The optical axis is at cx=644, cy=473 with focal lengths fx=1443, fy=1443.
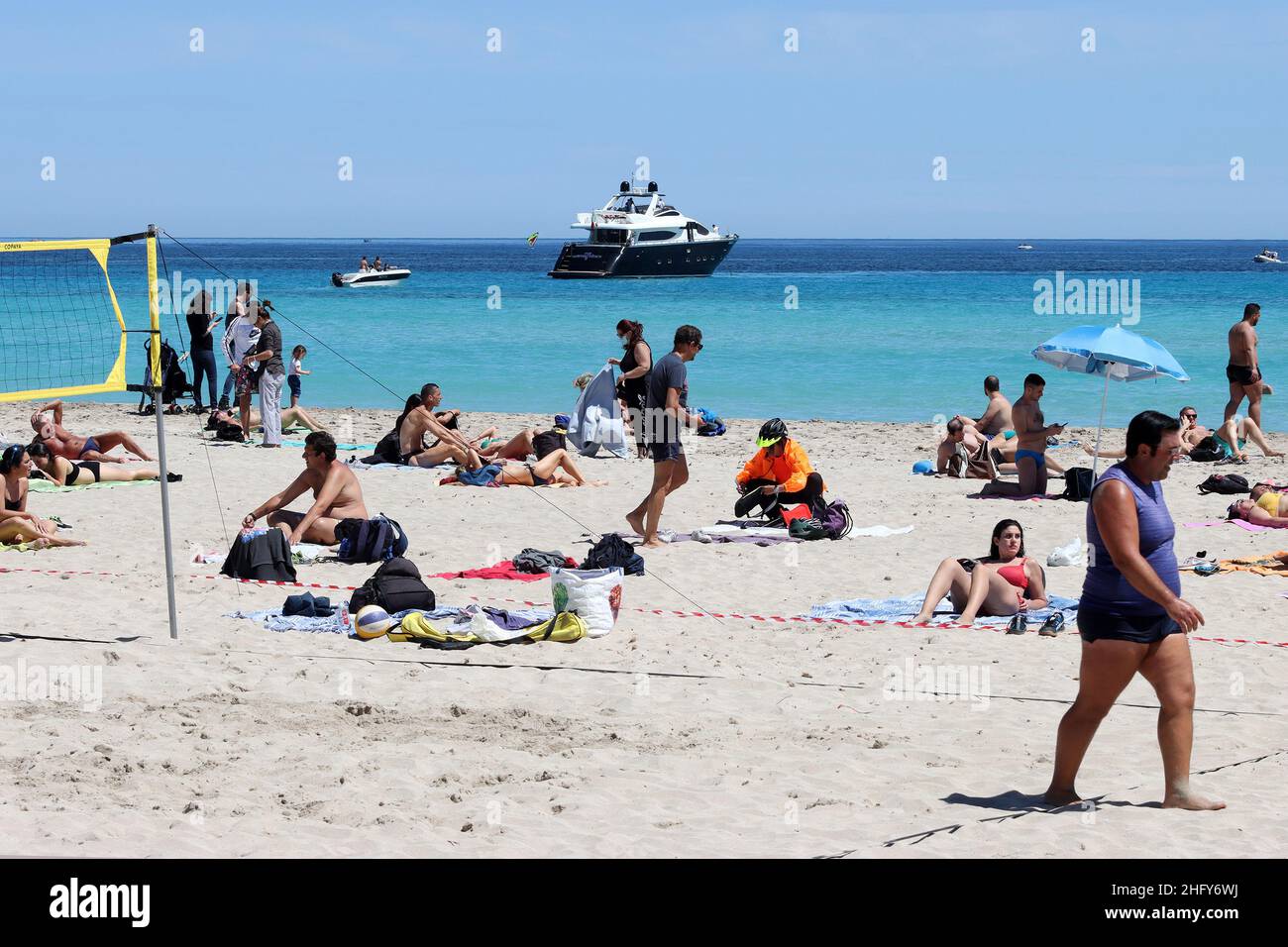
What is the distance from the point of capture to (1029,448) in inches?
469

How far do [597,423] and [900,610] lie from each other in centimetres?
704

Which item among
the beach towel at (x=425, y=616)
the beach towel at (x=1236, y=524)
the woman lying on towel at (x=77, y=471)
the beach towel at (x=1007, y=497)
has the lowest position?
the beach towel at (x=425, y=616)

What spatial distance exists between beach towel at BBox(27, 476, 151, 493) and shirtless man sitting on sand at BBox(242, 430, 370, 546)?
335cm

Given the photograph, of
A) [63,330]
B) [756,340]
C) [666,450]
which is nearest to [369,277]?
[63,330]

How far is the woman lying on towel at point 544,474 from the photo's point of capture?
485 inches

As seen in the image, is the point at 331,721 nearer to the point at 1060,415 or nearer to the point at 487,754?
the point at 487,754

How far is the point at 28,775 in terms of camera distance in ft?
17.0

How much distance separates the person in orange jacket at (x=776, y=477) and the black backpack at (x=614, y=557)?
5.84ft

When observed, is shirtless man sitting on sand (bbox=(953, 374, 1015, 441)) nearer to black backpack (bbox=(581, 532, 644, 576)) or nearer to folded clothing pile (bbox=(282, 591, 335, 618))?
black backpack (bbox=(581, 532, 644, 576))

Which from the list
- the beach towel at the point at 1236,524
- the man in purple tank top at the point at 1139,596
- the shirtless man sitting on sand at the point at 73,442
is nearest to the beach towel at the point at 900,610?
the beach towel at the point at 1236,524

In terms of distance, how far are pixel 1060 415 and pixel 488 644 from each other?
1493cm

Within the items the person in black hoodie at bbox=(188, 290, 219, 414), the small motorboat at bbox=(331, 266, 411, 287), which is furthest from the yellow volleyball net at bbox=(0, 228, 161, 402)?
the small motorboat at bbox=(331, 266, 411, 287)

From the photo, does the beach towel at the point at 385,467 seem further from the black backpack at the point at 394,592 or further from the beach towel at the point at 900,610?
the beach towel at the point at 900,610

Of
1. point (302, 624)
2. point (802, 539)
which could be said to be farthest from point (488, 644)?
point (802, 539)
